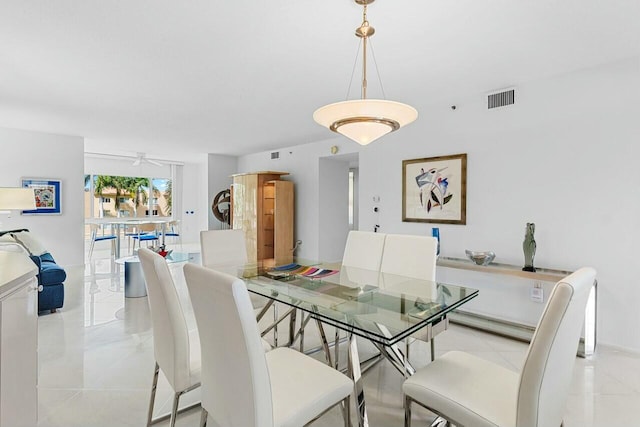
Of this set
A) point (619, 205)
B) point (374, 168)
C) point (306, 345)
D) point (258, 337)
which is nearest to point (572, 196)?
point (619, 205)

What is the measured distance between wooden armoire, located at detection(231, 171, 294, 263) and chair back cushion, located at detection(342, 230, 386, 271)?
10.3ft

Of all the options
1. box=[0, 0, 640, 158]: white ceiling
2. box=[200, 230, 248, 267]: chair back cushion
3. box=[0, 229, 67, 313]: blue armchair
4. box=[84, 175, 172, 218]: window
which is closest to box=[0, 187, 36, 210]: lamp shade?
box=[0, 229, 67, 313]: blue armchair

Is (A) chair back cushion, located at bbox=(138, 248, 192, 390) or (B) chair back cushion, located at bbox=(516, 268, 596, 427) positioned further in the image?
(A) chair back cushion, located at bbox=(138, 248, 192, 390)

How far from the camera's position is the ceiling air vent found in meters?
3.25

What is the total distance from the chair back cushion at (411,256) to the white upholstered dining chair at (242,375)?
122cm

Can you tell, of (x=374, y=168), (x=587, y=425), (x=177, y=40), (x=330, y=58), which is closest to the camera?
(x=587, y=425)

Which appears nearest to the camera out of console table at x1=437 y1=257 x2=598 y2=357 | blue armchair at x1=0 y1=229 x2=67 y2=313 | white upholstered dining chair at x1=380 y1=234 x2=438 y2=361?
white upholstered dining chair at x1=380 y1=234 x2=438 y2=361

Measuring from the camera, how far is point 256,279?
2.44 m

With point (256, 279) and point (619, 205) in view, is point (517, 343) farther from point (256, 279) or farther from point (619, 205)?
point (256, 279)

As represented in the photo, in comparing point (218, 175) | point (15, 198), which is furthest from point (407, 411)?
point (218, 175)

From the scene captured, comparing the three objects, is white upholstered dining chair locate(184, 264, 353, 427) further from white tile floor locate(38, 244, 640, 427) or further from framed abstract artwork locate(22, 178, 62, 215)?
framed abstract artwork locate(22, 178, 62, 215)

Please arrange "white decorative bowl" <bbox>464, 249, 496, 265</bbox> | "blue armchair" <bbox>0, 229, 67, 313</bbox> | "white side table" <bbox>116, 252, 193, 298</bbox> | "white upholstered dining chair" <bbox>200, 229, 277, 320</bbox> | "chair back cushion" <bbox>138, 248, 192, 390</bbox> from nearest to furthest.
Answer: "chair back cushion" <bbox>138, 248, 192, 390</bbox> < "white upholstered dining chair" <bbox>200, 229, 277, 320</bbox> < "white decorative bowl" <bbox>464, 249, 496, 265</bbox> < "blue armchair" <bbox>0, 229, 67, 313</bbox> < "white side table" <bbox>116, 252, 193, 298</bbox>

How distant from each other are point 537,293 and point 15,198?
519 centimetres

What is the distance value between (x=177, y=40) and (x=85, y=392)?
8.03 ft
